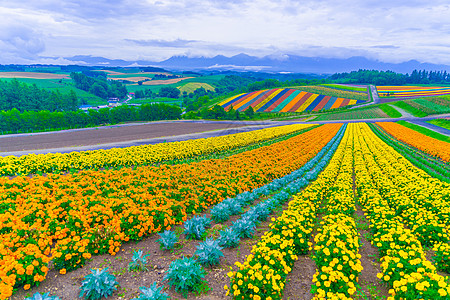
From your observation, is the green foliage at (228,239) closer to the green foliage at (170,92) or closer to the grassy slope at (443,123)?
the grassy slope at (443,123)

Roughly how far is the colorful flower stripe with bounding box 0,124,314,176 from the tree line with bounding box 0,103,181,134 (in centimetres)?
4333

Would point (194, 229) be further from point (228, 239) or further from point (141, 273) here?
point (141, 273)

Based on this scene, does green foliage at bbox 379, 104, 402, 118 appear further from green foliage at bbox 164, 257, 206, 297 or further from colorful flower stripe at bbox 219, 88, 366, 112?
green foliage at bbox 164, 257, 206, 297

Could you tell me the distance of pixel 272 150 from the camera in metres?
25.6

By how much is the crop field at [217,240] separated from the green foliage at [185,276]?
33 millimetres

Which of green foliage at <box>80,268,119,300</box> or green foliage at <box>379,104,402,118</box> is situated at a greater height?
green foliage at <box>379,104,402,118</box>

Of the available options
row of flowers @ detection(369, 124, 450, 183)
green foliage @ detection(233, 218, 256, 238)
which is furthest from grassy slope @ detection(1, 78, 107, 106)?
green foliage @ detection(233, 218, 256, 238)

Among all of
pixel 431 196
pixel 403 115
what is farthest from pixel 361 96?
pixel 431 196

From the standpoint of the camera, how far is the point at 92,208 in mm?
8953

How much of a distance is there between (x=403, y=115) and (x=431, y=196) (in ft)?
236

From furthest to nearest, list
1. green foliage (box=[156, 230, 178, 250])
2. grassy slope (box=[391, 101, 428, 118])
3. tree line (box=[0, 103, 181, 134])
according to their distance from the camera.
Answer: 1. grassy slope (box=[391, 101, 428, 118])
2. tree line (box=[0, 103, 181, 134])
3. green foliage (box=[156, 230, 178, 250])

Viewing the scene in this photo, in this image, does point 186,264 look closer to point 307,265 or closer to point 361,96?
point 307,265

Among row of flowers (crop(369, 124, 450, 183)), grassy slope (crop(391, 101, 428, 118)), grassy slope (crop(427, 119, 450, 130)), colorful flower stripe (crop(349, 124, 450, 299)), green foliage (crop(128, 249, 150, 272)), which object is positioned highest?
grassy slope (crop(391, 101, 428, 118))

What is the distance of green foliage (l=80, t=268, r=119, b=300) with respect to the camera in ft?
18.3
